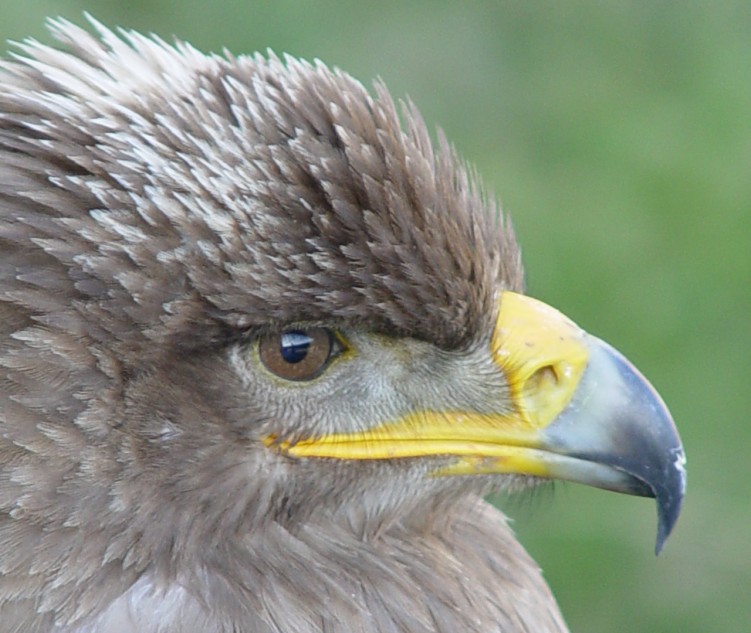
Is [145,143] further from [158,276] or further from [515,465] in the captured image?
[515,465]

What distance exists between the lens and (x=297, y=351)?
3240 millimetres

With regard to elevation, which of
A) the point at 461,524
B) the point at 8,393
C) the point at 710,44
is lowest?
the point at 461,524

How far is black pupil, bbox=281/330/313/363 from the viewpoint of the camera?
3.23 m

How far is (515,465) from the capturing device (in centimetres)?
339

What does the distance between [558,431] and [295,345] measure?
0.63 metres

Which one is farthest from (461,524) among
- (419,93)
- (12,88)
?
(419,93)

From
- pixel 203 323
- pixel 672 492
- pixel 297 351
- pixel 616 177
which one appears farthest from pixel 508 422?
pixel 616 177

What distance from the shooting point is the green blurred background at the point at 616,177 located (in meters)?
6.15

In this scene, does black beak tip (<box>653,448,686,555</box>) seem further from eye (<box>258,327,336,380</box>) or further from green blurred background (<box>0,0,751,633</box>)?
green blurred background (<box>0,0,751,633</box>)

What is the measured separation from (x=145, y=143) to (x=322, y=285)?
1.63 ft

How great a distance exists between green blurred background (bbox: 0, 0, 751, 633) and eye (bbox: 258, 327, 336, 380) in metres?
2.97

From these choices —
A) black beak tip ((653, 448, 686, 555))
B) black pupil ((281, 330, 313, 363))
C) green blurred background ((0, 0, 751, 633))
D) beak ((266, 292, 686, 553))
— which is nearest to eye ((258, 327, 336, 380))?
black pupil ((281, 330, 313, 363))

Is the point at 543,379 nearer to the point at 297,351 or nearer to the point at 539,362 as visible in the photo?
the point at 539,362

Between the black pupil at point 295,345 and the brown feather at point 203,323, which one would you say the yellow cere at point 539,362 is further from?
the black pupil at point 295,345
